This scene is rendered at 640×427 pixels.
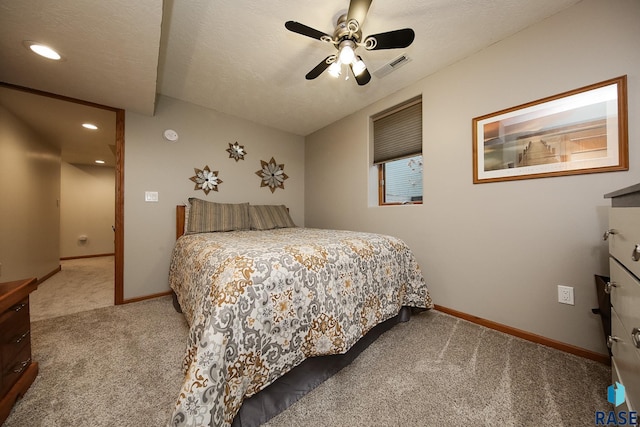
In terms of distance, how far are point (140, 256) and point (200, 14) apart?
2.44 metres

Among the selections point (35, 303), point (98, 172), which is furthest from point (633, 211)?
point (98, 172)

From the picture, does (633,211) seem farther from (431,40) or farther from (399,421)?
(431,40)

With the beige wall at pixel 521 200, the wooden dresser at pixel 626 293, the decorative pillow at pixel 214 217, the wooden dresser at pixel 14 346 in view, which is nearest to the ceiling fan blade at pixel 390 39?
the beige wall at pixel 521 200

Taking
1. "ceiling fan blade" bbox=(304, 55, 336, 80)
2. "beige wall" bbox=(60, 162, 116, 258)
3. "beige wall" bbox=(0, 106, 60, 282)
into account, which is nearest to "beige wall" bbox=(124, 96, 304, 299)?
"beige wall" bbox=(0, 106, 60, 282)

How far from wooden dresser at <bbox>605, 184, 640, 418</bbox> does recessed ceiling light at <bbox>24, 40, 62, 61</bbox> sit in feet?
10.8

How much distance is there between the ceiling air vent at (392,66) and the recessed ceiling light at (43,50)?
8.35ft

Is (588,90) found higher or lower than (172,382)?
higher

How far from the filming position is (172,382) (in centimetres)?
128

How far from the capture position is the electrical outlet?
1559 millimetres

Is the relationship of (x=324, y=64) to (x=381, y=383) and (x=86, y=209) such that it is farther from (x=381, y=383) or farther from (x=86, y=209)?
(x=86, y=209)

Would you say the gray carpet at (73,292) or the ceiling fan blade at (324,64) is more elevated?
the ceiling fan blade at (324,64)

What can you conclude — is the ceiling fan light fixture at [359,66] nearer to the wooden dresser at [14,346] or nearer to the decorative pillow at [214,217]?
the decorative pillow at [214,217]

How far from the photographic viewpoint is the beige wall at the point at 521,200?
1.46 metres

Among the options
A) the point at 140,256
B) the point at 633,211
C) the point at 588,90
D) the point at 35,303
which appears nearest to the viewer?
the point at 633,211
